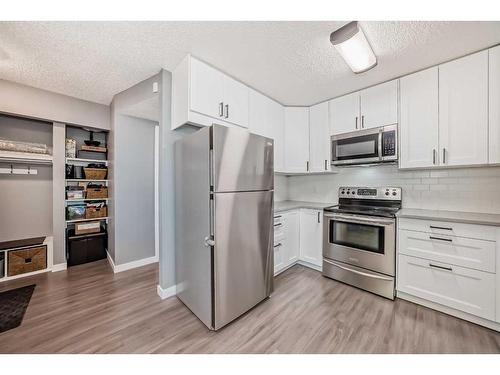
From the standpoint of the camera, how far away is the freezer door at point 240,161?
1609 millimetres

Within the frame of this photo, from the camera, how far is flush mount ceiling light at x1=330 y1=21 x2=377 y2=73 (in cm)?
149

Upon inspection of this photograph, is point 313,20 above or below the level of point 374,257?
above

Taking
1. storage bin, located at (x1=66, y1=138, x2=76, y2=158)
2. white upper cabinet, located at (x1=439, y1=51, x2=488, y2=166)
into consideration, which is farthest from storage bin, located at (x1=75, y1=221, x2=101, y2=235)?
white upper cabinet, located at (x1=439, y1=51, x2=488, y2=166)

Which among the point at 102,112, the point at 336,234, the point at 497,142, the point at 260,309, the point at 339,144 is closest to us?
the point at 497,142

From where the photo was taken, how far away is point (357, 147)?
2.54 m

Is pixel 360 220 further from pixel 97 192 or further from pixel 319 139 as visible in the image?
pixel 97 192

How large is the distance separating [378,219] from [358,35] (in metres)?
1.72

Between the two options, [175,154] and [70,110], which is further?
[70,110]

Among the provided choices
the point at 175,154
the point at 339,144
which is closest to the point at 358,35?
the point at 339,144

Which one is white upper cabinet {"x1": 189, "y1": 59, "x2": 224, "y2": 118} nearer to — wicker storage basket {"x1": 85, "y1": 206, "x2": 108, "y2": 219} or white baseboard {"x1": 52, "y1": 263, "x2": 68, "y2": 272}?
wicker storage basket {"x1": 85, "y1": 206, "x2": 108, "y2": 219}

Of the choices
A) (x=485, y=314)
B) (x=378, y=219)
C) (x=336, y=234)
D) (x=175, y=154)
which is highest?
(x=175, y=154)

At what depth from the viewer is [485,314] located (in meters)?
1.65

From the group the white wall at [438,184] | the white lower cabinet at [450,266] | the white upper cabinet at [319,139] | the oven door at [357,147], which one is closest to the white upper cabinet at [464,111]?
the white wall at [438,184]

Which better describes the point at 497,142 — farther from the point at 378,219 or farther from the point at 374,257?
the point at 374,257
